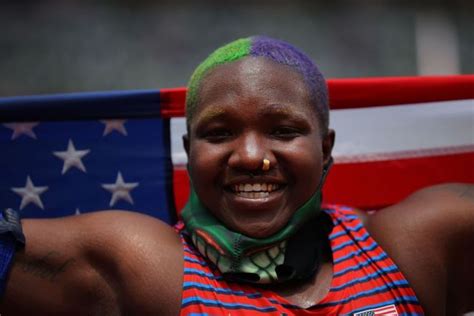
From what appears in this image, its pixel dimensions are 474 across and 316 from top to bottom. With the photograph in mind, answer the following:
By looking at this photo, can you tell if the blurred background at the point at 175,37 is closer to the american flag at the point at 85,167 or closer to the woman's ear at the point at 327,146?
the american flag at the point at 85,167

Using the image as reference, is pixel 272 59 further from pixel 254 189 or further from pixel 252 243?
pixel 252 243

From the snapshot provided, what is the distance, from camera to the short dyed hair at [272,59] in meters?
1.78

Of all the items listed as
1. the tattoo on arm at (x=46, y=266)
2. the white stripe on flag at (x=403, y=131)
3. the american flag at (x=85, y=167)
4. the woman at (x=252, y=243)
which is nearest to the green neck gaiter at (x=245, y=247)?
the woman at (x=252, y=243)

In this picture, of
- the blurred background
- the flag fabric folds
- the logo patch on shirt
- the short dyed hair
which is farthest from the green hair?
the blurred background

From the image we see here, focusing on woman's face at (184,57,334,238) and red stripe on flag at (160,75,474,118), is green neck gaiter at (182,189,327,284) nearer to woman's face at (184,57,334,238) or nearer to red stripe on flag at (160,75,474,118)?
woman's face at (184,57,334,238)

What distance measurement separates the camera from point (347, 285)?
5.46 ft

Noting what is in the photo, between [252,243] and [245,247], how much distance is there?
1.0 inches

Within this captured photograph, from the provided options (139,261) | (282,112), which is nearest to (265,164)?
(282,112)

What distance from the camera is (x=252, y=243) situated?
167 centimetres

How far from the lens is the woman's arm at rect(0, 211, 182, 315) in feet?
5.24

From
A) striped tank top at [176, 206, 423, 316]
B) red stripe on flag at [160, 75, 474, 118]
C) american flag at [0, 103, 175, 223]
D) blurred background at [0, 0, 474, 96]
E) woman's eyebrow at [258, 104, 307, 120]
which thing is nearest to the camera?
striped tank top at [176, 206, 423, 316]

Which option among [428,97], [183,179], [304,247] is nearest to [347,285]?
[304,247]

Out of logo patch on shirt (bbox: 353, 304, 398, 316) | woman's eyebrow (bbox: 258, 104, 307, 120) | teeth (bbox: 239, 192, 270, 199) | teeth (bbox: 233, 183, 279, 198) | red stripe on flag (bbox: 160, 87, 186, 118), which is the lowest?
logo patch on shirt (bbox: 353, 304, 398, 316)

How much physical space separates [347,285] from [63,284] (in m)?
0.85
